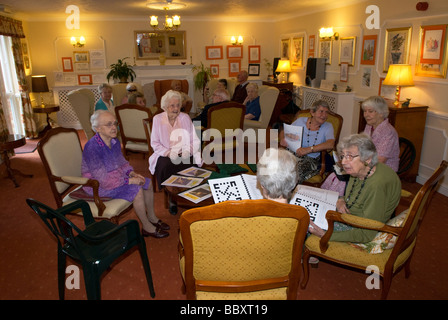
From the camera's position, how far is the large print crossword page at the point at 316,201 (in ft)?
7.23

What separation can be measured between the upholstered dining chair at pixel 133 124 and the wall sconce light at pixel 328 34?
4093mm

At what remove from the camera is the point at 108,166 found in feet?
9.19

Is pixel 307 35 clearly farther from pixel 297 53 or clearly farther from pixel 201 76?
pixel 201 76

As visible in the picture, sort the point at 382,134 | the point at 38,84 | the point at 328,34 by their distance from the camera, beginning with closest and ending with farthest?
the point at 382,134 < the point at 328,34 < the point at 38,84

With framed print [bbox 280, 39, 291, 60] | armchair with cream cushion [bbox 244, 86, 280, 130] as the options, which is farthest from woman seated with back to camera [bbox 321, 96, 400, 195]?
framed print [bbox 280, 39, 291, 60]

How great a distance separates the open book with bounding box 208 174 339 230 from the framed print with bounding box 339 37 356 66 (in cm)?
424

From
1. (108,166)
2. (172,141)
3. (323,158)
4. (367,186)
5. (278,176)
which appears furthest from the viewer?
(172,141)

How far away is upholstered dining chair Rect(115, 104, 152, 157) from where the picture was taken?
4398mm

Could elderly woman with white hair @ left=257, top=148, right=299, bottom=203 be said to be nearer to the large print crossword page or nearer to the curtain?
the large print crossword page

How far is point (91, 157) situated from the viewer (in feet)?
8.95

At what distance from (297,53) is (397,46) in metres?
3.32

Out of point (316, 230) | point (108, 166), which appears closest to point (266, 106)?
point (108, 166)

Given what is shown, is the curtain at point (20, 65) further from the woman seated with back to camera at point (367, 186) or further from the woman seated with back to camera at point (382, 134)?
the woman seated with back to camera at point (367, 186)
